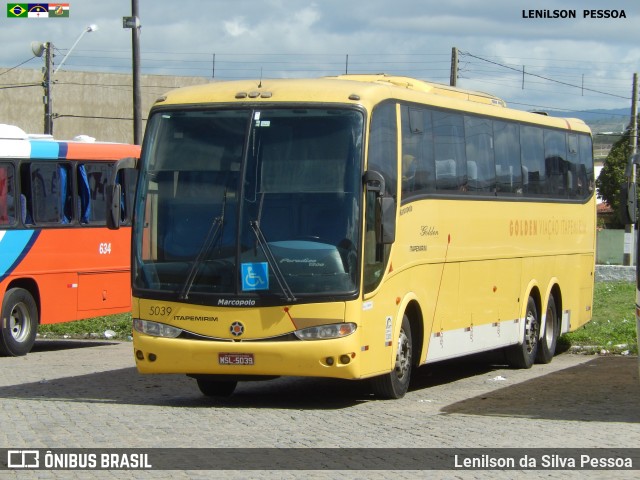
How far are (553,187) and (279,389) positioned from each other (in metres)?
6.40

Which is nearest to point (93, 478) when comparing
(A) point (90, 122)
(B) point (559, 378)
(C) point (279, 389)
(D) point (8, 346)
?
(C) point (279, 389)

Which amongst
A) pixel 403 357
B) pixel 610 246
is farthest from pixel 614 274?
pixel 403 357

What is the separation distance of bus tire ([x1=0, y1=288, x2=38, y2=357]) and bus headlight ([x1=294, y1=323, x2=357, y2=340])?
8287mm

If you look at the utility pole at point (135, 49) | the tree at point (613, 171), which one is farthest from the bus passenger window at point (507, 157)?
the tree at point (613, 171)

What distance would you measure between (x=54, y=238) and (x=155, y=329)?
25.8 feet

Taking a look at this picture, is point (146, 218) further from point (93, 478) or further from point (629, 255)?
point (629, 255)

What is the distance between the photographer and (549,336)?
2002cm

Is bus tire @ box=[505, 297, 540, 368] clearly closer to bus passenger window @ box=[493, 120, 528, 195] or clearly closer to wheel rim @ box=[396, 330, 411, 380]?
bus passenger window @ box=[493, 120, 528, 195]

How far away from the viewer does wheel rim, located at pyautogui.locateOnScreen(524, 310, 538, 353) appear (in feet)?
62.4

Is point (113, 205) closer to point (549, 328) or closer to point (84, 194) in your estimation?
point (84, 194)

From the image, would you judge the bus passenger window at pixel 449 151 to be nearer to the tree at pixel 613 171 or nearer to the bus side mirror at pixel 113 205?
the bus side mirror at pixel 113 205

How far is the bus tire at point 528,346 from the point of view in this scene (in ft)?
61.6

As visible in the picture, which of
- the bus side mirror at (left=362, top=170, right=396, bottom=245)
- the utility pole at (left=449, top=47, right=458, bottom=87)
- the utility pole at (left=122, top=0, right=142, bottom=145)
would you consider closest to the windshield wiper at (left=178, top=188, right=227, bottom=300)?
the bus side mirror at (left=362, top=170, right=396, bottom=245)

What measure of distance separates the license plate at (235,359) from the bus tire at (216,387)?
5.02 ft
